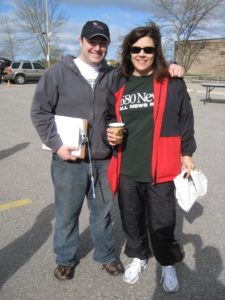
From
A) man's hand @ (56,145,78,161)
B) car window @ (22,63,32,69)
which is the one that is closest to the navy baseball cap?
man's hand @ (56,145,78,161)

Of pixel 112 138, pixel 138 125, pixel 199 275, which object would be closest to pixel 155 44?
pixel 138 125

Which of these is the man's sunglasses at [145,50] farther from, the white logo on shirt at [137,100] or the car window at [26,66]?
the car window at [26,66]

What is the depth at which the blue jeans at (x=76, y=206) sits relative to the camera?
2.80 metres

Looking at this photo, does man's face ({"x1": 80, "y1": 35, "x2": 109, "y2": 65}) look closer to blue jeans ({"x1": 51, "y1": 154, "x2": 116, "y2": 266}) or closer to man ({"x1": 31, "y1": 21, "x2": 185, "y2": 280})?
man ({"x1": 31, "y1": 21, "x2": 185, "y2": 280})

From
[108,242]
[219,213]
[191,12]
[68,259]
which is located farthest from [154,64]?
[191,12]

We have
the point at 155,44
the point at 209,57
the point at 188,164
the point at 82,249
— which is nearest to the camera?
the point at 155,44

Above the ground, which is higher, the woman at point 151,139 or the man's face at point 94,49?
the man's face at point 94,49

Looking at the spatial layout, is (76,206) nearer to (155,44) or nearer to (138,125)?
(138,125)

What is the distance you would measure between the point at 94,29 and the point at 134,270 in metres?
1.94

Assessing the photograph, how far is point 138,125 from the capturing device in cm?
272

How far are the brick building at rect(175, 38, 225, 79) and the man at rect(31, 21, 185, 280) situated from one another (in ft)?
111

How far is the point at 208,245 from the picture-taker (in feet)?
11.7

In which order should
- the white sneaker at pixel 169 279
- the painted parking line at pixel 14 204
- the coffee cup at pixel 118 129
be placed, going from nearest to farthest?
the coffee cup at pixel 118 129 < the white sneaker at pixel 169 279 < the painted parking line at pixel 14 204

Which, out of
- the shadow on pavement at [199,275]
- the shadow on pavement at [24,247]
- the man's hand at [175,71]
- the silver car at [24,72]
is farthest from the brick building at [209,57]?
the man's hand at [175,71]
